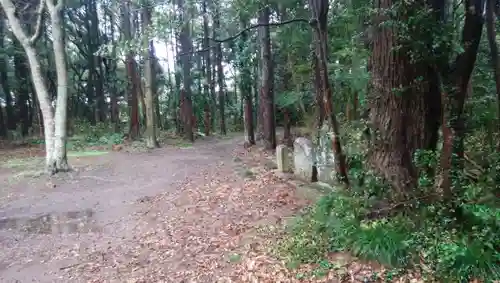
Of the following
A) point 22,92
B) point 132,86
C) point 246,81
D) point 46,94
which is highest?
point 22,92

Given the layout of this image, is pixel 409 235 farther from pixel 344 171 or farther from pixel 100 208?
pixel 100 208

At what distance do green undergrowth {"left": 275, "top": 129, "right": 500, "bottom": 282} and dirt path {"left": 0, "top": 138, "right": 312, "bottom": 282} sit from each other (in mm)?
1161

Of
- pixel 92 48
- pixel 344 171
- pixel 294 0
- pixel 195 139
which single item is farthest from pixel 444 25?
pixel 92 48

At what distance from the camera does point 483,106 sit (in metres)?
6.63

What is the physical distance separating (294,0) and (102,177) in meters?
8.04

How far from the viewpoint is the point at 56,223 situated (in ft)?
25.9

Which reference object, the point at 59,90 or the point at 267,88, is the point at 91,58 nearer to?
the point at 59,90

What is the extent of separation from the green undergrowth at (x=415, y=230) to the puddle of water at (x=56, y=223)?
438cm

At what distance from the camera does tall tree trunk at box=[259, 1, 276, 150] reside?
1353 cm

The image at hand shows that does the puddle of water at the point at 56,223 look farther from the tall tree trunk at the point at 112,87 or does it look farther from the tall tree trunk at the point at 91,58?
the tall tree trunk at the point at 91,58

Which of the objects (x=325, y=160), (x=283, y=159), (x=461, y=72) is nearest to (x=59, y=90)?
(x=283, y=159)

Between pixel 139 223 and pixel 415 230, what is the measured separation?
5222 millimetres

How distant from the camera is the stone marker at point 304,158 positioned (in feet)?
27.1

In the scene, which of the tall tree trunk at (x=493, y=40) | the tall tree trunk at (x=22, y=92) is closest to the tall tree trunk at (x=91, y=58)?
the tall tree trunk at (x=22, y=92)
